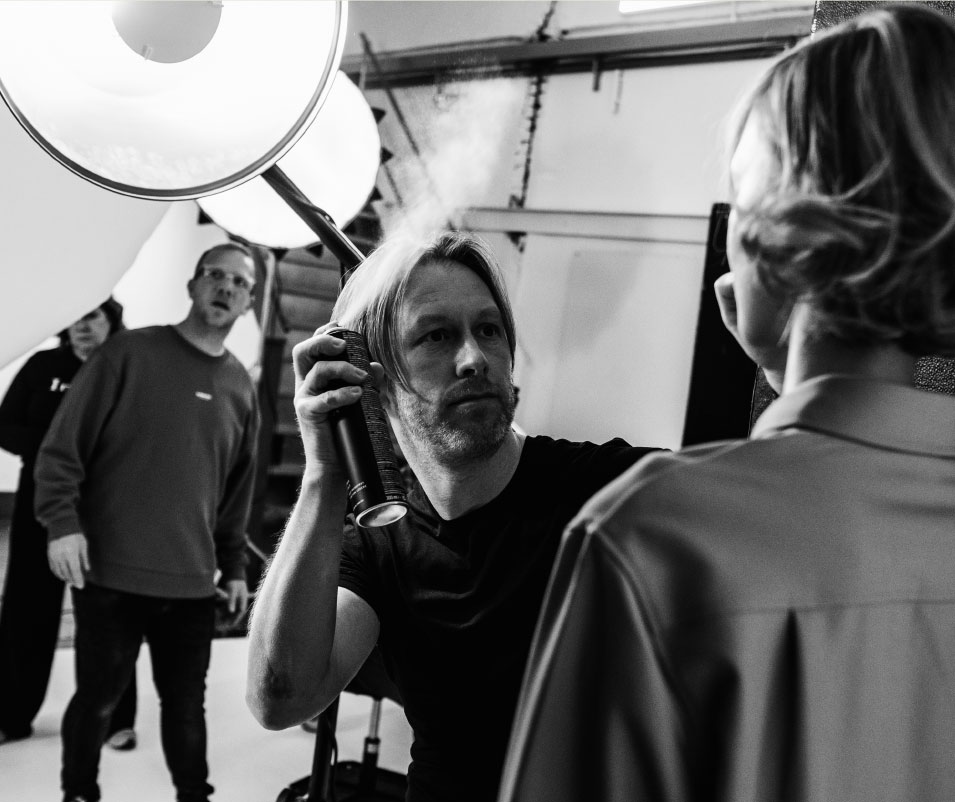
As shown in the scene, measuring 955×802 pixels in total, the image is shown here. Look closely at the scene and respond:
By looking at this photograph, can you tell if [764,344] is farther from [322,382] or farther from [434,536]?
[434,536]

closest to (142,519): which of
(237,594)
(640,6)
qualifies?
(237,594)

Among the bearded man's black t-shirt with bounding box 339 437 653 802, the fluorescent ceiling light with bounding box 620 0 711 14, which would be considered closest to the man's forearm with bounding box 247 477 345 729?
the bearded man's black t-shirt with bounding box 339 437 653 802

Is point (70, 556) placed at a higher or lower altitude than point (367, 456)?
lower

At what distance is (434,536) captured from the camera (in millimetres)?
1070

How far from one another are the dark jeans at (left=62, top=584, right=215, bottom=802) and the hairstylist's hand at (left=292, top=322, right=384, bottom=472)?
182cm

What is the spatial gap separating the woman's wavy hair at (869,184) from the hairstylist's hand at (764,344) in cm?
3

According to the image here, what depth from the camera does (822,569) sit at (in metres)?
0.42

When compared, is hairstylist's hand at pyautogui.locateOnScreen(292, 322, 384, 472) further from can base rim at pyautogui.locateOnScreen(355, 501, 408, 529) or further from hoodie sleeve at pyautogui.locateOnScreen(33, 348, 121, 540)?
hoodie sleeve at pyautogui.locateOnScreen(33, 348, 121, 540)

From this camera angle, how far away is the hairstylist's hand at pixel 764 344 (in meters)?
0.49

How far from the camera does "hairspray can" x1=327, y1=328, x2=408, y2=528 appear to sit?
0.70 meters

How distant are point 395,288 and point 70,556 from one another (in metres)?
1.68

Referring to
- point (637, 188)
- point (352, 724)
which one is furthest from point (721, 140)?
point (637, 188)

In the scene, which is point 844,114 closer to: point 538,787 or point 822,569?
point 822,569

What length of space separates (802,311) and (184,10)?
739 millimetres
